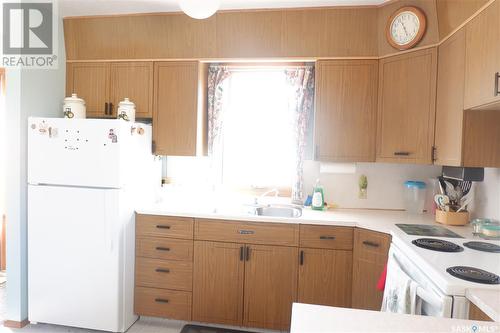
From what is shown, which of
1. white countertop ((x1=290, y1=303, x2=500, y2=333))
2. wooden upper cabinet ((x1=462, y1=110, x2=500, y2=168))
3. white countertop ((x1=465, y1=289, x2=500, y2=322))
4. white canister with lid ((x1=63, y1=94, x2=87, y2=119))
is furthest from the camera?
white canister with lid ((x1=63, y1=94, x2=87, y2=119))

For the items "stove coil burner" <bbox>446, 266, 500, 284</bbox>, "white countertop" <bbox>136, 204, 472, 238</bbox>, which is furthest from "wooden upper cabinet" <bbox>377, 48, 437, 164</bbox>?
"stove coil burner" <bbox>446, 266, 500, 284</bbox>

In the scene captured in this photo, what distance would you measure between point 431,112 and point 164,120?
2035 millimetres

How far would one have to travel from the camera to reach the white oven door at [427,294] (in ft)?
3.71

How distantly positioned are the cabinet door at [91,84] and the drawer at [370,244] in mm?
2271

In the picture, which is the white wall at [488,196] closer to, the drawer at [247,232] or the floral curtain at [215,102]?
the drawer at [247,232]

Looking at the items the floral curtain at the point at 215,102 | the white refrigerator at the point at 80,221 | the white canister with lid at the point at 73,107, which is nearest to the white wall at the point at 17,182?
the white refrigerator at the point at 80,221

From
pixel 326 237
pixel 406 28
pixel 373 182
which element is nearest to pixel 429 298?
pixel 326 237

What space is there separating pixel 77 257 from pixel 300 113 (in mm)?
2070

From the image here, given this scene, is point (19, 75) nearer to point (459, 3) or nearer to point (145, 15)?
point (145, 15)

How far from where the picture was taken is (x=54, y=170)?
218 centimetres

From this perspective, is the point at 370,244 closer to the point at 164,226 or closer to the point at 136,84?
the point at 164,226

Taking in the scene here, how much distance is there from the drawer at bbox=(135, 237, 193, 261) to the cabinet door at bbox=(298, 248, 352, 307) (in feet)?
2.76

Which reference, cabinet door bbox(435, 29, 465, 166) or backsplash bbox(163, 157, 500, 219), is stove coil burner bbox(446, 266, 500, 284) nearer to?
cabinet door bbox(435, 29, 465, 166)

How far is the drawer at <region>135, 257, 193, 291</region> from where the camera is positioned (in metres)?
2.29
